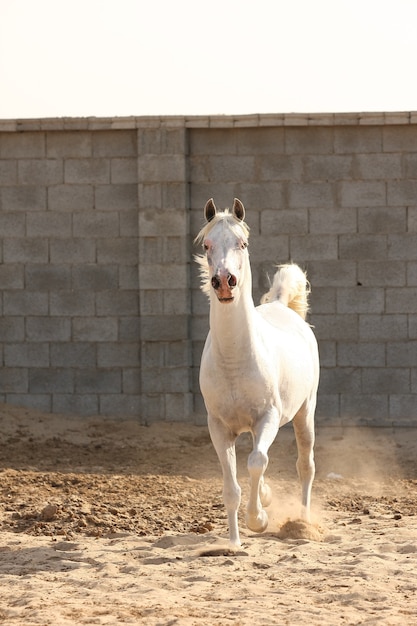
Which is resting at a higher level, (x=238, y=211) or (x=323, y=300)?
(x=238, y=211)

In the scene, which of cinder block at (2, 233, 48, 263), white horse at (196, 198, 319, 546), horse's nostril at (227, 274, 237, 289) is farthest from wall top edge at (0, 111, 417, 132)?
horse's nostril at (227, 274, 237, 289)

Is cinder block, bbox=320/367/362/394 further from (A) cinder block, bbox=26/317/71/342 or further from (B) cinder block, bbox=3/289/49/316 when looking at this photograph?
(B) cinder block, bbox=3/289/49/316

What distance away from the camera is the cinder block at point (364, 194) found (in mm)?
11500

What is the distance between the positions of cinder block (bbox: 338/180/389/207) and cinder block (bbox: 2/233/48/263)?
3.20 meters

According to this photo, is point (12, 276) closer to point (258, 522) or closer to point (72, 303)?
point (72, 303)

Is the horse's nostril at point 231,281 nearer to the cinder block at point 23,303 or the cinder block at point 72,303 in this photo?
the cinder block at point 72,303

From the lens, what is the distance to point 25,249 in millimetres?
11867

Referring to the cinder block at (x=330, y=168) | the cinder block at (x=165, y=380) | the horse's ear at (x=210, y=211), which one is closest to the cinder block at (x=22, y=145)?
the cinder block at (x=165, y=380)

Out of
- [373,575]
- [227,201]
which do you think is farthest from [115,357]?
[373,575]

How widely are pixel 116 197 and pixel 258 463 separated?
579 centimetres

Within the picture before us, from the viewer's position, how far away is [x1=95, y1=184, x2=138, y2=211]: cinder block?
38.5 feet

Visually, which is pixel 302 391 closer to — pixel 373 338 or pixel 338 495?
pixel 338 495

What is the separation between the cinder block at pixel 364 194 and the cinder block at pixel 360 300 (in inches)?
34.5

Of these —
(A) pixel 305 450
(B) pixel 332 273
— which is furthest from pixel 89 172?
(A) pixel 305 450
